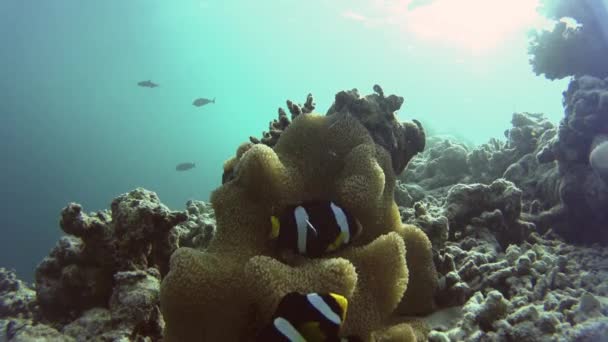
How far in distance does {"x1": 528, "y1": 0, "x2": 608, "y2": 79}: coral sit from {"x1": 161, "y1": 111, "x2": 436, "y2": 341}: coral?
4.81 meters

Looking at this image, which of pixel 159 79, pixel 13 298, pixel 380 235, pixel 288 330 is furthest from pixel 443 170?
pixel 159 79

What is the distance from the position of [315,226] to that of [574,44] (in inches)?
234

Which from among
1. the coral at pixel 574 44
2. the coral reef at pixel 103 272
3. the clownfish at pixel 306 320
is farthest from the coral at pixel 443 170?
the clownfish at pixel 306 320

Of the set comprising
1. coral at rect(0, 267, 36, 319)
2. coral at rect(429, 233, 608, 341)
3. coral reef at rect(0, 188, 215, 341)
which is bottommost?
coral at rect(429, 233, 608, 341)

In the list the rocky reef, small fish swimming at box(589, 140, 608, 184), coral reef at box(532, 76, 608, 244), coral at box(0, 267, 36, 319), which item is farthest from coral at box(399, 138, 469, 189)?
coral at box(0, 267, 36, 319)

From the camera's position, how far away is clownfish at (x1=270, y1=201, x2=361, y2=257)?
7.14 ft

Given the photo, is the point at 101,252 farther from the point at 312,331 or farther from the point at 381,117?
the point at 381,117

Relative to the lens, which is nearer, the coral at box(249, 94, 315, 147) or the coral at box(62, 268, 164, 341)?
the coral at box(62, 268, 164, 341)

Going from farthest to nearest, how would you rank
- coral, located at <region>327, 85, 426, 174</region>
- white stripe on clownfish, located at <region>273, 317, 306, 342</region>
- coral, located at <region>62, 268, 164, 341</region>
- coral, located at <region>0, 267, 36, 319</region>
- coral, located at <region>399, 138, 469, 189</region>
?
coral, located at <region>399, 138, 469, 189</region>, coral, located at <region>0, 267, 36, 319</region>, coral, located at <region>327, 85, 426, 174</region>, coral, located at <region>62, 268, 164, 341</region>, white stripe on clownfish, located at <region>273, 317, 306, 342</region>

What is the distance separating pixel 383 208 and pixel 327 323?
1.30 meters

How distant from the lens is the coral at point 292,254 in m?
2.16

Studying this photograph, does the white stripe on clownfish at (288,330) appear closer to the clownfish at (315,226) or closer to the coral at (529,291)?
the clownfish at (315,226)

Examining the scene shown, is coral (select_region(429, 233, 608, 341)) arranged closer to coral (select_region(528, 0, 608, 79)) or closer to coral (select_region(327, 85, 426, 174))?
coral (select_region(327, 85, 426, 174))

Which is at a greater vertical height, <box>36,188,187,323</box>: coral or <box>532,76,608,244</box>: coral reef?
<box>36,188,187,323</box>: coral
